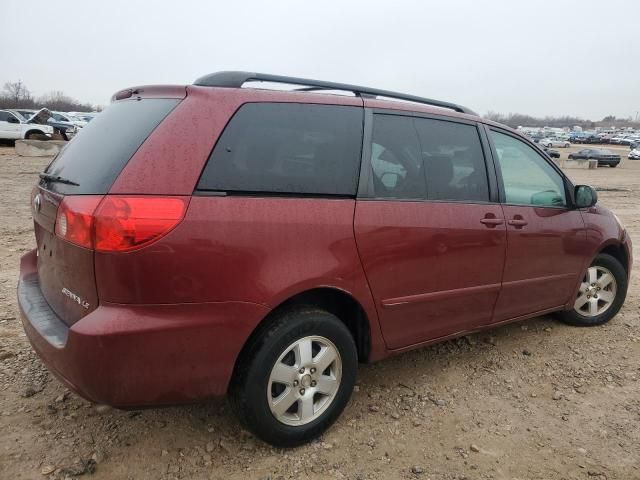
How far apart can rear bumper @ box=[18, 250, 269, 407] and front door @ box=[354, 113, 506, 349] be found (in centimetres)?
77

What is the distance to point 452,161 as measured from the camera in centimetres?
313

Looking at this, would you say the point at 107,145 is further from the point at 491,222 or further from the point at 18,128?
the point at 18,128

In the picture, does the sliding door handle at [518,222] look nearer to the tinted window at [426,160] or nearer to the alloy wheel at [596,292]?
the tinted window at [426,160]

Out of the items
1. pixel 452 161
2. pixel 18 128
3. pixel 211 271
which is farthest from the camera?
pixel 18 128

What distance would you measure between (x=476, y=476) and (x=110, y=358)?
1741mm

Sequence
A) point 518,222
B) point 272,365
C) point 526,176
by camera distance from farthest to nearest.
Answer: point 526,176
point 518,222
point 272,365

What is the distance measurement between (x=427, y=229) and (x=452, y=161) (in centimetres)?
57

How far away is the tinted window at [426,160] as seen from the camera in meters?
2.78

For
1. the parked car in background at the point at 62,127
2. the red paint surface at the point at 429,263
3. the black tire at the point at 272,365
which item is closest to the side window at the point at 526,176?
the red paint surface at the point at 429,263

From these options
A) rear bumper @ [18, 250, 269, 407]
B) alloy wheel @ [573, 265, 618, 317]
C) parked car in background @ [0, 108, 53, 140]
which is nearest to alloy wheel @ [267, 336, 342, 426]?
rear bumper @ [18, 250, 269, 407]

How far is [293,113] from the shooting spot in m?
2.51

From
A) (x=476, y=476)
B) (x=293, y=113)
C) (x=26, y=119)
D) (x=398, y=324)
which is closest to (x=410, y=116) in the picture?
(x=293, y=113)

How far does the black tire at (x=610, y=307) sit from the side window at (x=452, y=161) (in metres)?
1.65

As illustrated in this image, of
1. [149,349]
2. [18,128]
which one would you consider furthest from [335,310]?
[18,128]
